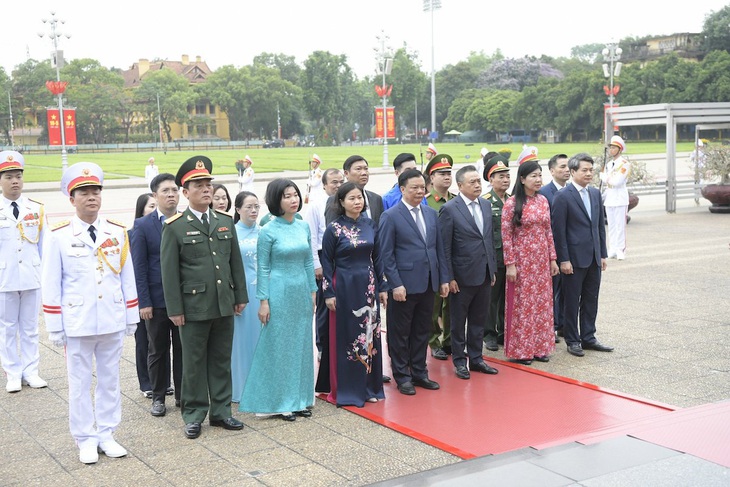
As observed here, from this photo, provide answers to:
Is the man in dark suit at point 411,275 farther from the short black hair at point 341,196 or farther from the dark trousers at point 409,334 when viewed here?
the short black hair at point 341,196

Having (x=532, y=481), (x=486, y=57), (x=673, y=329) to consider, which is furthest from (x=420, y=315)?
(x=486, y=57)

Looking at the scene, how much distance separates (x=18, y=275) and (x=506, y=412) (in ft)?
13.3

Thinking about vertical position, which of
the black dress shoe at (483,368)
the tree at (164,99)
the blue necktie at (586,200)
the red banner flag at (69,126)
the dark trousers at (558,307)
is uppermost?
the tree at (164,99)

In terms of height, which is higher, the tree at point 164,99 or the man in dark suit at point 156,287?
the tree at point 164,99

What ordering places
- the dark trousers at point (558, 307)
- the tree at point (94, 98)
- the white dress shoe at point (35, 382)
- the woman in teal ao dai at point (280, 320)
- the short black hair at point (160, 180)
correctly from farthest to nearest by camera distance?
the tree at point (94, 98) → the dark trousers at point (558, 307) → the white dress shoe at point (35, 382) → the short black hair at point (160, 180) → the woman in teal ao dai at point (280, 320)

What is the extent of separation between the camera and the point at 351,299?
5.95 m

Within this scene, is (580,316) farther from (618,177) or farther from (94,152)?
(94,152)

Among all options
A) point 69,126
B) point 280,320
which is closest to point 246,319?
point 280,320

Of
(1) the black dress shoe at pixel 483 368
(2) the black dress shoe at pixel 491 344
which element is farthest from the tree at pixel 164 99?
(1) the black dress shoe at pixel 483 368

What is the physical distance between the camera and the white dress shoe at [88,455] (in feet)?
15.9

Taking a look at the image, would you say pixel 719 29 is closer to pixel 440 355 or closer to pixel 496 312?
pixel 496 312

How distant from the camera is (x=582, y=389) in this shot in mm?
6219

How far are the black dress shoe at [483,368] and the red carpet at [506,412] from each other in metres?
0.07

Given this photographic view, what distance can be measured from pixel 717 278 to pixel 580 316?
4180 millimetres
